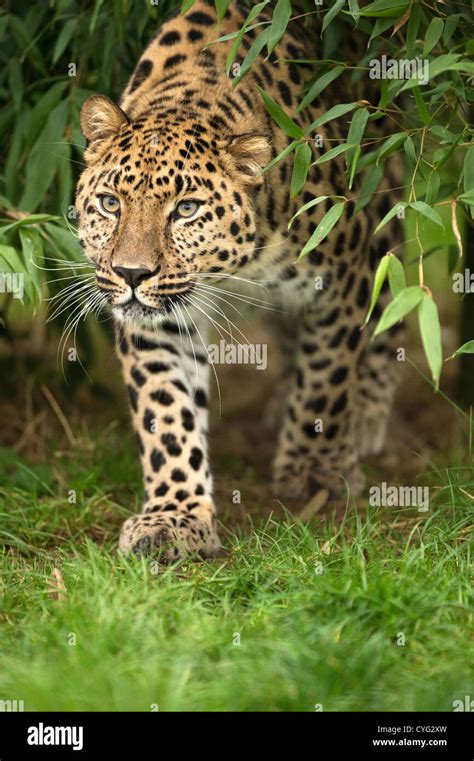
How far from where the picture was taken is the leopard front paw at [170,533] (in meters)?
5.73

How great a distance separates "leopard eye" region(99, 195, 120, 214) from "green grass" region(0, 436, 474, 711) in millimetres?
1688

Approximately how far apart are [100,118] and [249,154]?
2.59 ft

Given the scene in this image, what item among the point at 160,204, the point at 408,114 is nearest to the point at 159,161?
the point at 160,204

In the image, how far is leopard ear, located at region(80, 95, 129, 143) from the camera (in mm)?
5984

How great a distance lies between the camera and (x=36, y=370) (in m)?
8.94

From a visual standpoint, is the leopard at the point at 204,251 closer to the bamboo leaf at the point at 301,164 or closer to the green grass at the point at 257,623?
the bamboo leaf at the point at 301,164

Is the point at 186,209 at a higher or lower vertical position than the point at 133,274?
higher

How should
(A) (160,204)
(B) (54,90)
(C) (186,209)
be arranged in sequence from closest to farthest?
(A) (160,204), (C) (186,209), (B) (54,90)

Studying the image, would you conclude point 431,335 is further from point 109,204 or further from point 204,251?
point 109,204

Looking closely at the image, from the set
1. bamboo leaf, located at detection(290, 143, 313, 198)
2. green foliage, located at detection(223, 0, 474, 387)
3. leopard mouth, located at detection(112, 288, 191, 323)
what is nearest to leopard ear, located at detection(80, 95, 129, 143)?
green foliage, located at detection(223, 0, 474, 387)

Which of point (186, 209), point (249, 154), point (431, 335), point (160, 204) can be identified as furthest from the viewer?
point (249, 154)

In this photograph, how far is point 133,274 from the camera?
5.62 meters

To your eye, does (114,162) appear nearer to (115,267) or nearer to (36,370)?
(115,267)
